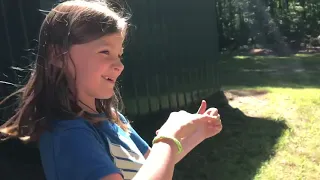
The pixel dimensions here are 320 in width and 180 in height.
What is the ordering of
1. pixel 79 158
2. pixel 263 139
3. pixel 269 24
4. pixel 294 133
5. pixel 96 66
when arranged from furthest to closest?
pixel 269 24 → pixel 294 133 → pixel 263 139 → pixel 96 66 → pixel 79 158

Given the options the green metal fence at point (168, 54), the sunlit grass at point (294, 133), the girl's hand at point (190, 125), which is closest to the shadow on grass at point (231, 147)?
the sunlit grass at point (294, 133)

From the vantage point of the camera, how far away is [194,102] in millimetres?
7148

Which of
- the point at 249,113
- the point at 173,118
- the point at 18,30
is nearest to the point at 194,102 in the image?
the point at 249,113

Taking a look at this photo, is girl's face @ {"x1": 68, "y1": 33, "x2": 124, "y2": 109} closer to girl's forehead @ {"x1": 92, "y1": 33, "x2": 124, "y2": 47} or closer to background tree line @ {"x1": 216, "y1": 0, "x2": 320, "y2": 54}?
girl's forehead @ {"x1": 92, "y1": 33, "x2": 124, "y2": 47}

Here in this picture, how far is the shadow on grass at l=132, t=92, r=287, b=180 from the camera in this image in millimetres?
5539

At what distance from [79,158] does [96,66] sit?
0.27 meters

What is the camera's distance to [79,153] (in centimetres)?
138

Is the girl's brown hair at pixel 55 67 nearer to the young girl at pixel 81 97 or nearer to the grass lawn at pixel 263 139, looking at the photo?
the young girl at pixel 81 97

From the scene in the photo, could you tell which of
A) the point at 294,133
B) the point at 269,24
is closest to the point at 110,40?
the point at 294,133

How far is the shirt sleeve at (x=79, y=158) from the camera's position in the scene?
1.37 metres

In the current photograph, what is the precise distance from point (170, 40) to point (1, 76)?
312cm

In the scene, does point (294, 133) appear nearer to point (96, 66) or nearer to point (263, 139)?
point (263, 139)

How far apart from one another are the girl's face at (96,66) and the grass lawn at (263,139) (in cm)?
387

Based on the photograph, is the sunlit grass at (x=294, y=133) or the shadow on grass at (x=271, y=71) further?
the shadow on grass at (x=271, y=71)
